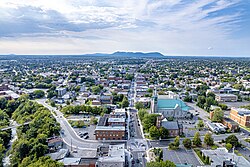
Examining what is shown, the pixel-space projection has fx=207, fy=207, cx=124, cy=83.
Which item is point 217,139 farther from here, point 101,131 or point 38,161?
point 38,161

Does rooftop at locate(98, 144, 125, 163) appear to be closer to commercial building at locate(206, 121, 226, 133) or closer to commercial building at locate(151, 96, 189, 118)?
commercial building at locate(206, 121, 226, 133)

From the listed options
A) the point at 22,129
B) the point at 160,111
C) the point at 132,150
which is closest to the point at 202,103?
the point at 160,111

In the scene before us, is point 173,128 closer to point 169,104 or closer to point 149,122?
point 149,122

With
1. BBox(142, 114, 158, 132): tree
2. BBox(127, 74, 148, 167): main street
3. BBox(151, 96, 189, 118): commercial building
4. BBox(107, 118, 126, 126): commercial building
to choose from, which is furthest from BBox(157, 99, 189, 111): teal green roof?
BBox(107, 118, 126, 126): commercial building

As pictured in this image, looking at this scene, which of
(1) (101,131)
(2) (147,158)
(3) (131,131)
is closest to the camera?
(2) (147,158)

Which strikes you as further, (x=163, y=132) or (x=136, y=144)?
(x=163, y=132)

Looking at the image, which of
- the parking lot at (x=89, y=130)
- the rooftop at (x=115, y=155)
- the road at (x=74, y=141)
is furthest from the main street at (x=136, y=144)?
the parking lot at (x=89, y=130)

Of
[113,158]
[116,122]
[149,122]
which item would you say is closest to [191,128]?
[149,122]

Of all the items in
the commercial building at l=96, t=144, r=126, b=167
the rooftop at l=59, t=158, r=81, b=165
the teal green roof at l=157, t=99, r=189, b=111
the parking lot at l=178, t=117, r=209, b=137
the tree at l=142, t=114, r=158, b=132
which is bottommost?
the parking lot at l=178, t=117, r=209, b=137
